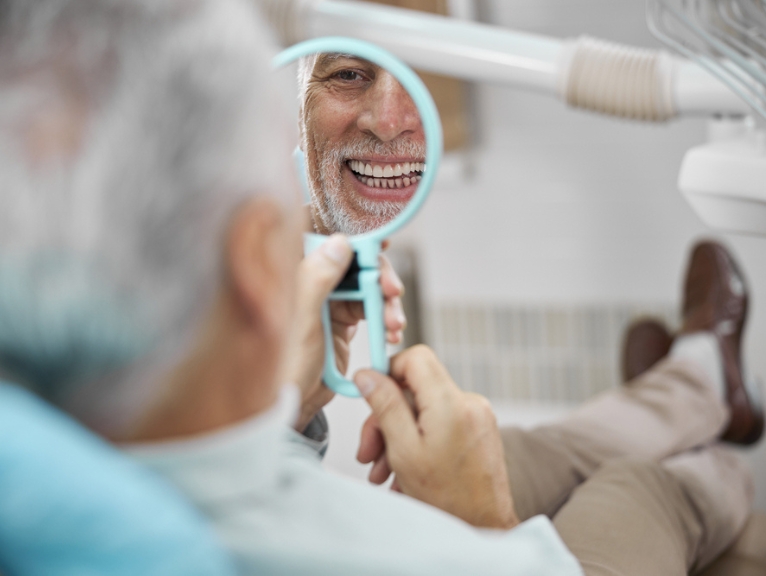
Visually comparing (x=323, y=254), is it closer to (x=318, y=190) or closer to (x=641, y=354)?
(x=318, y=190)

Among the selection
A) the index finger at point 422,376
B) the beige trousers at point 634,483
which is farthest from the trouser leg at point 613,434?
the index finger at point 422,376

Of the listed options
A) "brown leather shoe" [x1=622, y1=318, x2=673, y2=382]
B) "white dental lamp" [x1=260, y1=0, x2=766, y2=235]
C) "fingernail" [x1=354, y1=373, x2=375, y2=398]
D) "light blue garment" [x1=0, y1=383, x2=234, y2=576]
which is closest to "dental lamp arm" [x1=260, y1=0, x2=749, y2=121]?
"white dental lamp" [x1=260, y1=0, x2=766, y2=235]

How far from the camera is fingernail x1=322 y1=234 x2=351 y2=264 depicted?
435 millimetres

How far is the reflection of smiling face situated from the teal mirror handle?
0.01m

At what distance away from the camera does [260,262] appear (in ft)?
1.07

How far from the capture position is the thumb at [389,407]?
447 mm

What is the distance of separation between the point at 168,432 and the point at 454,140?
4.06 feet

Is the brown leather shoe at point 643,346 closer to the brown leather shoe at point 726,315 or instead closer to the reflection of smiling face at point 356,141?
the brown leather shoe at point 726,315

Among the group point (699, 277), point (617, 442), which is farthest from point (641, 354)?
point (617, 442)

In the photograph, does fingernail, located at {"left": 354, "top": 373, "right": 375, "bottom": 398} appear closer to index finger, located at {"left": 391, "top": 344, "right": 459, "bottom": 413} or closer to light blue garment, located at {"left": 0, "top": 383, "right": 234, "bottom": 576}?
index finger, located at {"left": 391, "top": 344, "right": 459, "bottom": 413}

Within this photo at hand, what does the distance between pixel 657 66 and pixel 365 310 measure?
422 millimetres

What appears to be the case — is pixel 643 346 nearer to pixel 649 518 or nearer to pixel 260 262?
pixel 649 518

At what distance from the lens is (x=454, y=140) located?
1.49m

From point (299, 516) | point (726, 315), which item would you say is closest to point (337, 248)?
point (299, 516)
